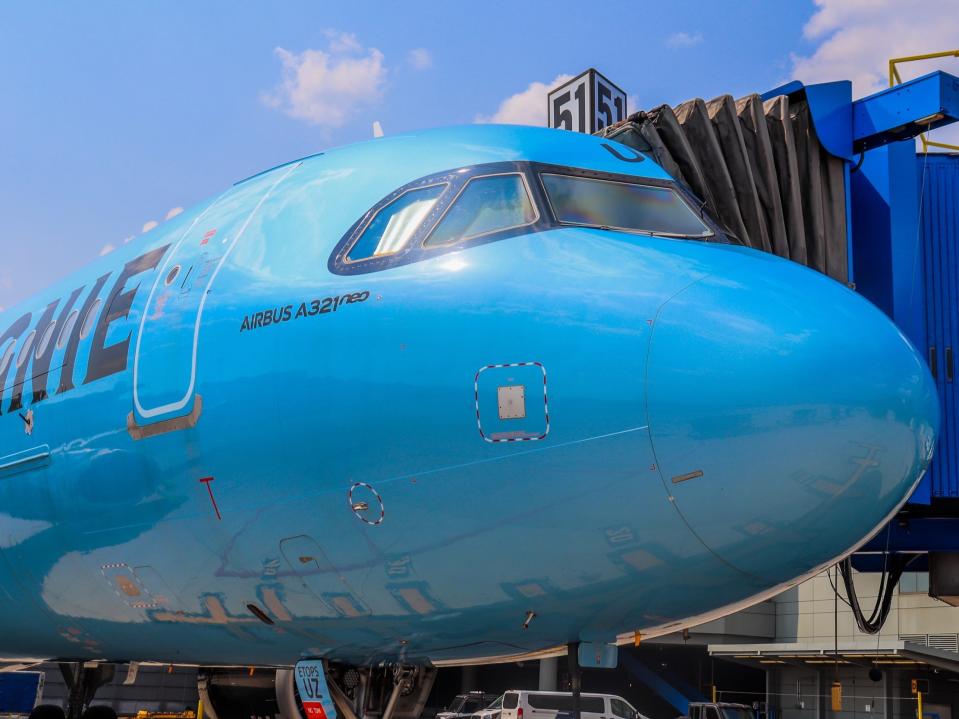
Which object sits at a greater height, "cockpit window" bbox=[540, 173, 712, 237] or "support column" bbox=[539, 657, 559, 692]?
"cockpit window" bbox=[540, 173, 712, 237]

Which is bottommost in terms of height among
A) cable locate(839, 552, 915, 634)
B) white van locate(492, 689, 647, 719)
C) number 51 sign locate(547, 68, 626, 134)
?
white van locate(492, 689, 647, 719)

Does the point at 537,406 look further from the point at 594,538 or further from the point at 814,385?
the point at 814,385

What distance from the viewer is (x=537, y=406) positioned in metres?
5.13

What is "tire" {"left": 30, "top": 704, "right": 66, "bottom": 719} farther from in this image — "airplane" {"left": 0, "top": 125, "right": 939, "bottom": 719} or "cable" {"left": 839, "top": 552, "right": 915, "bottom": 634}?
"cable" {"left": 839, "top": 552, "right": 915, "bottom": 634}

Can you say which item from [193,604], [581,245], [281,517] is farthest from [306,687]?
[581,245]

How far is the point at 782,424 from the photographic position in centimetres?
470

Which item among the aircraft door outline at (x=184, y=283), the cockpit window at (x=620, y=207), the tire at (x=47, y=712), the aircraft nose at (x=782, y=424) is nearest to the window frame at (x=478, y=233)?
the cockpit window at (x=620, y=207)

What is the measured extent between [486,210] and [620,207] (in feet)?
2.56

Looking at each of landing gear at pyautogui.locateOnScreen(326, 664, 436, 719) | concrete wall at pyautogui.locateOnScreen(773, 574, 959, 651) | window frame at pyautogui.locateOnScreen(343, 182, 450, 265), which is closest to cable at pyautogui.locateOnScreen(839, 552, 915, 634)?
landing gear at pyautogui.locateOnScreen(326, 664, 436, 719)

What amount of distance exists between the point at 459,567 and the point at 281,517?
1094mm

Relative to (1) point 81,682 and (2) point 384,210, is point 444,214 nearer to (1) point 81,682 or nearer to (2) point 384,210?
(2) point 384,210

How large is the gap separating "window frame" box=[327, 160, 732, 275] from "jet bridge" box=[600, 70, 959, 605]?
512 centimetres

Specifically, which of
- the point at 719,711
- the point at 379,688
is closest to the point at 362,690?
the point at 379,688

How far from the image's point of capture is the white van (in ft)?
111
